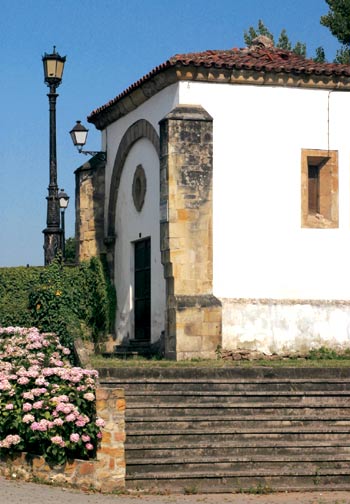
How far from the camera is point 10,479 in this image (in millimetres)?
14359

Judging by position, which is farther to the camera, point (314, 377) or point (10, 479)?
point (314, 377)

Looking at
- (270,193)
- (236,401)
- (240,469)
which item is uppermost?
(270,193)

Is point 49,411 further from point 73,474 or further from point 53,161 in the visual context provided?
point 53,161

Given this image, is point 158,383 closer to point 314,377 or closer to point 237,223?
point 314,377

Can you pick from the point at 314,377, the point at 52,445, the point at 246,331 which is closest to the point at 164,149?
the point at 246,331

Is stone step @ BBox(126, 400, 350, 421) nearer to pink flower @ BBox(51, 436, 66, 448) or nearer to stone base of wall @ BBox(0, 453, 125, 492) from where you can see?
stone base of wall @ BBox(0, 453, 125, 492)

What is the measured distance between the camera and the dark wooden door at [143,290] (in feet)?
80.8

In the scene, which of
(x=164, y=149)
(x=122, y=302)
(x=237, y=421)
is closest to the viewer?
(x=237, y=421)

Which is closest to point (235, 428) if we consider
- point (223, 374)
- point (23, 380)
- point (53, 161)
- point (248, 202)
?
point (223, 374)

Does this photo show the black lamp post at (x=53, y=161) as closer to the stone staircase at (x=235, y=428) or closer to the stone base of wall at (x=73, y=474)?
the stone staircase at (x=235, y=428)

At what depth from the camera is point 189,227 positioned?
21.9 m

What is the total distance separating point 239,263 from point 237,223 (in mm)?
783

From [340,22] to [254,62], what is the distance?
15910mm

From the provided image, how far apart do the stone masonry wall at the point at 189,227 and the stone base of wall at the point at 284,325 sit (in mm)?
448
